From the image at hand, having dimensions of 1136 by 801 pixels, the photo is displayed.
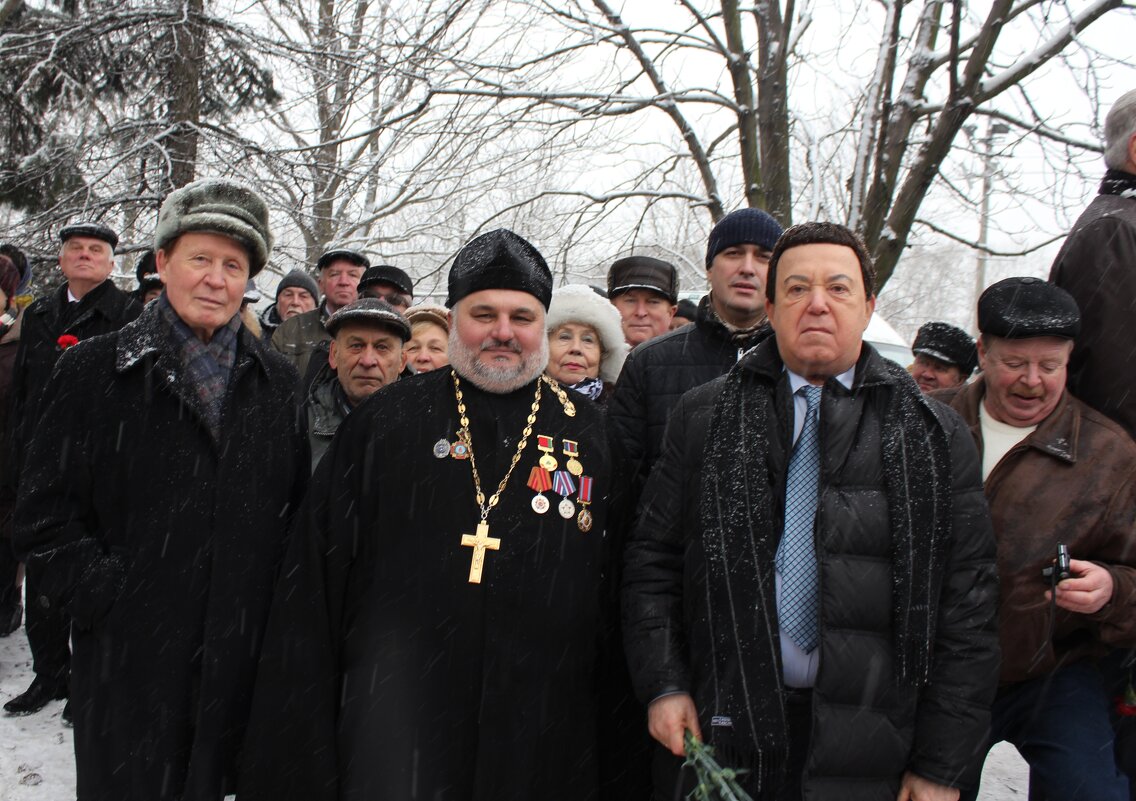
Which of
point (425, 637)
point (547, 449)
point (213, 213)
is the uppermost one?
point (213, 213)

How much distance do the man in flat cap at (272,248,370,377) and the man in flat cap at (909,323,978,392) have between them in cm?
366

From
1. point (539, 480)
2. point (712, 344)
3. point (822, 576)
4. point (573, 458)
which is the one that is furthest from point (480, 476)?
point (712, 344)

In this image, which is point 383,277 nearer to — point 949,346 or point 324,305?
point 324,305

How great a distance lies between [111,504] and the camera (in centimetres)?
271

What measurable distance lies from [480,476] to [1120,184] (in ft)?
7.79

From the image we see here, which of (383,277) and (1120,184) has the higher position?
(383,277)

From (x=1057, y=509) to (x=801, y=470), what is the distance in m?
0.88

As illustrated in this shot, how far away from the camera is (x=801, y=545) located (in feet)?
8.02

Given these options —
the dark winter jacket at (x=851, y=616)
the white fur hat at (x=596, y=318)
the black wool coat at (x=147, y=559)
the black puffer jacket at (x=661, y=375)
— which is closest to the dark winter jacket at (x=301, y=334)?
the white fur hat at (x=596, y=318)

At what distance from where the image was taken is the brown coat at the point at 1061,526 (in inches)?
106

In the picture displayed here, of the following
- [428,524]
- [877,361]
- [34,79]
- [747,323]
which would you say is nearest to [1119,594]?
[877,361]

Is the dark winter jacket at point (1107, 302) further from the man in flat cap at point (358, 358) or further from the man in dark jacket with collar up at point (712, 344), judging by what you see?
the man in flat cap at point (358, 358)

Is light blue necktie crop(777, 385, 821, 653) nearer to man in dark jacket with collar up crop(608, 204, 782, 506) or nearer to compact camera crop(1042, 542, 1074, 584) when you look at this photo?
compact camera crop(1042, 542, 1074, 584)

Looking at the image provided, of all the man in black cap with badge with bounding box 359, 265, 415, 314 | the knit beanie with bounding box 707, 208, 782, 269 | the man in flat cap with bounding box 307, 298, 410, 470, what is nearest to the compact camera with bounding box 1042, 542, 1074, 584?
the knit beanie with bounding box 707, 208, 782, 269
